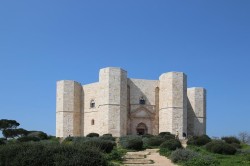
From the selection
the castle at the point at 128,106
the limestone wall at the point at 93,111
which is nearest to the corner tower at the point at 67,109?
the castle at the point at 128,106

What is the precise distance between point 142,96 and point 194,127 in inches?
306

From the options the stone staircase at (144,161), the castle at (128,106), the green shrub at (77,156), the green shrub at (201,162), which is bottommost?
the stone staircase at (144,161)

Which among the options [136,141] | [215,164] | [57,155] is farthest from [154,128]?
[57,155]

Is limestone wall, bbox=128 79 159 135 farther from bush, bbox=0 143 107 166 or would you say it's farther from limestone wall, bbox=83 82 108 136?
bush, bbox=0 143 107 166

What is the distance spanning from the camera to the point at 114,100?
4059 centimetres

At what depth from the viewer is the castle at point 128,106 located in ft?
134

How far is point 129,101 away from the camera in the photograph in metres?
43.4

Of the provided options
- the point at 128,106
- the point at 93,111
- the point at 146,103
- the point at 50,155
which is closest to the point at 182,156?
the point at 50,155

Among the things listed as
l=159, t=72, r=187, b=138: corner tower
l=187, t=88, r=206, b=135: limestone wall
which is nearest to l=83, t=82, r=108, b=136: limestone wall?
l=159, t=72, r=187, b=138: corner tower

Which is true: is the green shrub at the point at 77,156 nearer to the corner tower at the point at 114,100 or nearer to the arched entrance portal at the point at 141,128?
the corner tower at the point at 114,100

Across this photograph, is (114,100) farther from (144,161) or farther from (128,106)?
(144,161)

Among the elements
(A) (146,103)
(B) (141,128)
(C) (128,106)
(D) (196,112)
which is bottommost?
(B) (141,128)

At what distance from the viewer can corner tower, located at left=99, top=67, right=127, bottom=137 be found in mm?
40188

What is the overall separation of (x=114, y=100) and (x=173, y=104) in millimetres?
6457
